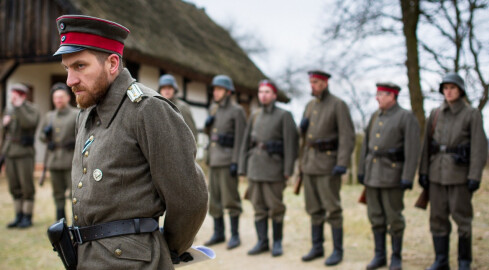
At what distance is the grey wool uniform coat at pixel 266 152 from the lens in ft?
17.9

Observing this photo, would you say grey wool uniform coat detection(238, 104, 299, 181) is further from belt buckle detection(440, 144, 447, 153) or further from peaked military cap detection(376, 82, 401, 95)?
belt buckle detection(440, 144, 447, 153)

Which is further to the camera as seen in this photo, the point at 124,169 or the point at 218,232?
the point at 218,232

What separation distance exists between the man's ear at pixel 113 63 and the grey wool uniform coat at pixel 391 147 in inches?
139

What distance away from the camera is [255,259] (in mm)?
5281

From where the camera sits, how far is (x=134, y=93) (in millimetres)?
1910

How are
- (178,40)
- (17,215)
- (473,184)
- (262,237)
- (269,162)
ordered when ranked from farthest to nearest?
(178,40)
(17,215)
(262,237)
(269,162)
(473,184)

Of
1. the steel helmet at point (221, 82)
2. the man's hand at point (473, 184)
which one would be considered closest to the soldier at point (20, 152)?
the steel helmet at point (221, 82)

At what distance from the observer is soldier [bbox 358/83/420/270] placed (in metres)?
4.70

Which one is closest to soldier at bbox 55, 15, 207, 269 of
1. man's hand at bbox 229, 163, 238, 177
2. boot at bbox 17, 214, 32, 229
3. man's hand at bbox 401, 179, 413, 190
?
man's hand at bbox 401, 179, 413, 190

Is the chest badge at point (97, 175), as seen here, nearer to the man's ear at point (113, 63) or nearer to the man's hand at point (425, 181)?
the man's ear at point (113, 63)

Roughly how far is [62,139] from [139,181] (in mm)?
5239

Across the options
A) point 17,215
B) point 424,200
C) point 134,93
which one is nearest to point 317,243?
point 424,200

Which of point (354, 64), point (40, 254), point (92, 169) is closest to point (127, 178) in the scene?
point (92, 169)

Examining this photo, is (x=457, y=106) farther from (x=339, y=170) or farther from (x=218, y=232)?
(x=218, y=232)
